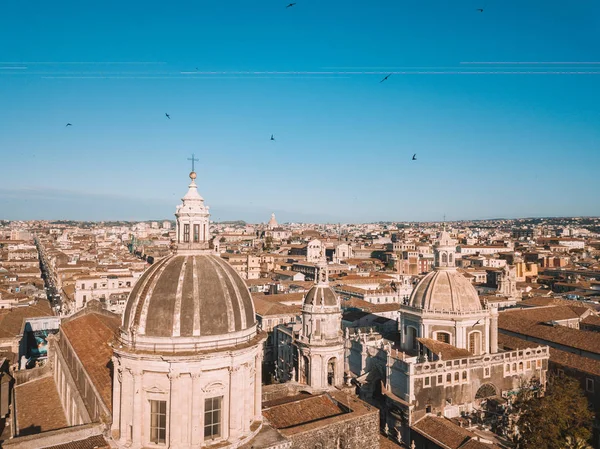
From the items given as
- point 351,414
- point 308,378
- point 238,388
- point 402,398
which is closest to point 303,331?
point 308,378

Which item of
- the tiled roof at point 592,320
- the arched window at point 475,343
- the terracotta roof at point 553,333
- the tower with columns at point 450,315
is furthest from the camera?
the tiled roof at point 592,320

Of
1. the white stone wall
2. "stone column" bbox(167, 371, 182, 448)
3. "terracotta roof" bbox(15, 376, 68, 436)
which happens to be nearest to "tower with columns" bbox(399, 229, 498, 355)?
the white stone wall

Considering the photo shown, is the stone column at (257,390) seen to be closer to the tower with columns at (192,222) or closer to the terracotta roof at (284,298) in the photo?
the tower with columns at (192,222)

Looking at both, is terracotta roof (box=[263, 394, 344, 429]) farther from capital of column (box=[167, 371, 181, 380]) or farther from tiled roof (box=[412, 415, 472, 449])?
tiled roof (box=[412, 415, 472, 449])

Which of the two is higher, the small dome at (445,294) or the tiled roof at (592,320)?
the small dome at (445,294)

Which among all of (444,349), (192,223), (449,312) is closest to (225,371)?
(192,223)

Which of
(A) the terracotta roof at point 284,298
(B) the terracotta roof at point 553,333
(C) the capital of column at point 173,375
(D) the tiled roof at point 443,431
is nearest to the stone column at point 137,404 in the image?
(C) the capital of column at point 173,375

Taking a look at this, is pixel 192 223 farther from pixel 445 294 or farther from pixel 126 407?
pixel 445 294
